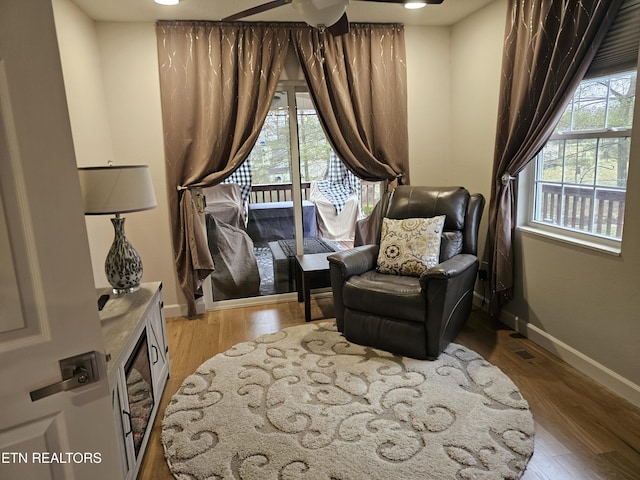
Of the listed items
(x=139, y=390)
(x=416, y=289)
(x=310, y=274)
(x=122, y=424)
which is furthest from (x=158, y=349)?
(x=416, y=289)

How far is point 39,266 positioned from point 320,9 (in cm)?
153

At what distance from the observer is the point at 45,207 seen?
969mm

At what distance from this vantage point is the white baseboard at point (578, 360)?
7.48ft

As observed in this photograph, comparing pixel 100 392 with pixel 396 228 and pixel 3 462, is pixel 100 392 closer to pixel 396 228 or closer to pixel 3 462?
→ pixel 3 462

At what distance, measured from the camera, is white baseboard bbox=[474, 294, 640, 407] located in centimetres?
228

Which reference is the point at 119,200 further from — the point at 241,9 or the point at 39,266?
the point at 241,9

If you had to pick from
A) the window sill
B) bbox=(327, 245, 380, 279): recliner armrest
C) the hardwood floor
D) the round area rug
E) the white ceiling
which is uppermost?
the white ceiling

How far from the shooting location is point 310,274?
3455 millimetres

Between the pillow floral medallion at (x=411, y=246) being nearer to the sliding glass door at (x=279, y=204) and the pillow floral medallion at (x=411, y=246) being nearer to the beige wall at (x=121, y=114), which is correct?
the sliding glass door at (x=279, y=204)

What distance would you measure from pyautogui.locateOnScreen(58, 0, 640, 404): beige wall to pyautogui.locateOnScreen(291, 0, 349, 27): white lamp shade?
64.7 inches

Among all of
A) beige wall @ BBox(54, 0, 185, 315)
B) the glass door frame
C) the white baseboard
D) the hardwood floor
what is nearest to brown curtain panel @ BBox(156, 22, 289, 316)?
beige wall @ BBox(54, 0, 185, 315)

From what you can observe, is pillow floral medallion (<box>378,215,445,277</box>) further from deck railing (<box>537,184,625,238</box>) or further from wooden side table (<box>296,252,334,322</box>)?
deck railing (<box>537,184,625,238</box>)

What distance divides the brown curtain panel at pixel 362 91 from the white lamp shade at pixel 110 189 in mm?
1940

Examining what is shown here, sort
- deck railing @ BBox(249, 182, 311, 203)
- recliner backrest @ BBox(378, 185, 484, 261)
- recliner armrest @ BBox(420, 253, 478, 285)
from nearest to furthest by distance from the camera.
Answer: recliner armrest @ BBox(420, 253, 478, 285) → recliner backrest @ BBox(378, 185, 484, 261) → deck railing @ BBox(249, 182, 311, 203)
